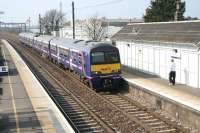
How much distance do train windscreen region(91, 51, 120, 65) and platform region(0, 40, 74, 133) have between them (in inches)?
142

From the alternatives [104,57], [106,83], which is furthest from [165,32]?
[106,83]

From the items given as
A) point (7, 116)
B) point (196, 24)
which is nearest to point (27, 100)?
point (7, 116)

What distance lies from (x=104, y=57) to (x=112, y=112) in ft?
19.1

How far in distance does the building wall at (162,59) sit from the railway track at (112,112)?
376 cm

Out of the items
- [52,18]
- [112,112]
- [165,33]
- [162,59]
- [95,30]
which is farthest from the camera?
[52,18]

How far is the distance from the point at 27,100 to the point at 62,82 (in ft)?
25.8

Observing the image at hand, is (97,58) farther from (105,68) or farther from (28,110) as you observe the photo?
(28,110)

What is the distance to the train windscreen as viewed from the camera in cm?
2422

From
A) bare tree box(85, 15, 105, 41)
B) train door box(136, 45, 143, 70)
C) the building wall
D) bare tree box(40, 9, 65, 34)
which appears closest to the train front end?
the building wall

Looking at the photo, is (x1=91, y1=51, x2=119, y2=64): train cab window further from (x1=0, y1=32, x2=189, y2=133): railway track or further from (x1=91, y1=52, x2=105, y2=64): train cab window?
(x1=0, y1=32, x2=189, y2=133): railway track

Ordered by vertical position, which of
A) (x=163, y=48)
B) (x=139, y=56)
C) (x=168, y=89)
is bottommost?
(x=168, y=89)

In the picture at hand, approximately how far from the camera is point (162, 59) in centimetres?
2659

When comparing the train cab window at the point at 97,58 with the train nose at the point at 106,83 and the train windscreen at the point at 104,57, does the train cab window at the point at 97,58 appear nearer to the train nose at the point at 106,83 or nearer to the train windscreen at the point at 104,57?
the train windscreen at the point at 104,57

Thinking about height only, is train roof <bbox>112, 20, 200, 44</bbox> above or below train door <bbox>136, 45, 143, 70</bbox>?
above
